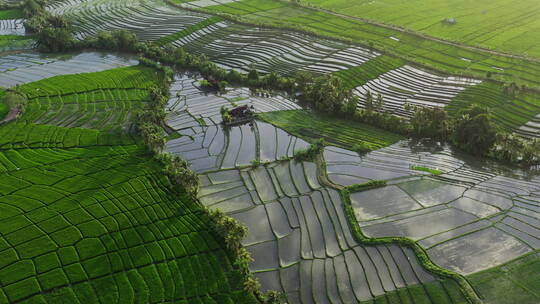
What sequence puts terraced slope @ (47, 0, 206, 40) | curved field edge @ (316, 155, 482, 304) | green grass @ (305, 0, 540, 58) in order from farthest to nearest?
terraced slope @ (47, 0, 206, 40) → green grass @ (305, 0, 540, 58) → curved field edge @ (316, 155, 482, 304)

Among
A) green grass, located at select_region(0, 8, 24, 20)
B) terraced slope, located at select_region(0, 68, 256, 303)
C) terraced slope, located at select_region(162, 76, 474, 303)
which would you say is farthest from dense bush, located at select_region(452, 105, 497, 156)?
green grass, located at select_region(0, 8, 24, 20)

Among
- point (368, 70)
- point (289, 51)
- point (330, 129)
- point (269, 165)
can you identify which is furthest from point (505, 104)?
point (289, 51)

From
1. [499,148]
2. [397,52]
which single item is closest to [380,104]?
[499,148]

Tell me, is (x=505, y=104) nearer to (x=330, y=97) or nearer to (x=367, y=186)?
(x=330, y=97)

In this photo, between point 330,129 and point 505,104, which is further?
point 505,104

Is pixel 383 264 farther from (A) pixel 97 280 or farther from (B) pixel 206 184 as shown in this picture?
(A) pixel 97 280

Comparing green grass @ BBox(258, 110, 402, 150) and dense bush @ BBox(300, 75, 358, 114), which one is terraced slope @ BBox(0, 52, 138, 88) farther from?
dense bush @ BBox(300, 75, 358, 114)

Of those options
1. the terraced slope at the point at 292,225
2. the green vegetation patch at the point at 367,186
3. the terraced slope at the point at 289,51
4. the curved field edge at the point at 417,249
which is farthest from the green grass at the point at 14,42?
the curved field edge at the point at 417,249
